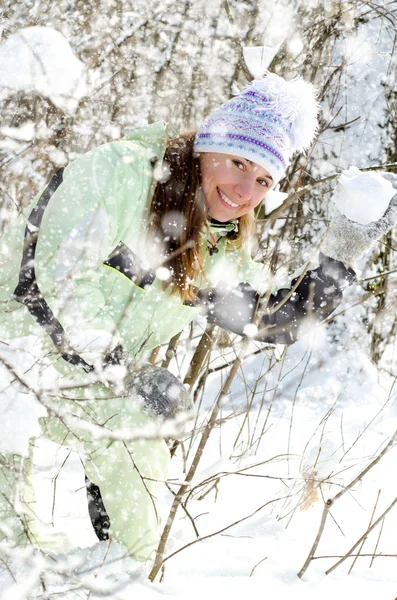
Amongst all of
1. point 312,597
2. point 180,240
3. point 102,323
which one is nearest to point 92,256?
point 102,323

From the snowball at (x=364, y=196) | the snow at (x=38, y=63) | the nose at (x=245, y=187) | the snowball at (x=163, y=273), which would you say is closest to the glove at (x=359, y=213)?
the snowball at (x=364, y=196)

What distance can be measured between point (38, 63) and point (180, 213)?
1054 millimetres

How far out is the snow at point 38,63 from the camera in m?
2.35

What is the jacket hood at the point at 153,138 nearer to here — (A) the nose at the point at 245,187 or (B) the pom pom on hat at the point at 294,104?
(A) the nose at the point at 245,187

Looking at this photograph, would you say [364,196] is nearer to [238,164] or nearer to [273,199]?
[238,164]

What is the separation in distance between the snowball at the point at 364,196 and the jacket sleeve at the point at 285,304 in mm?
209

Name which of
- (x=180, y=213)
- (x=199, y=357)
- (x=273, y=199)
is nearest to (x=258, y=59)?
(x=273, y=199)

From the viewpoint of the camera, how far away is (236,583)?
1659mm

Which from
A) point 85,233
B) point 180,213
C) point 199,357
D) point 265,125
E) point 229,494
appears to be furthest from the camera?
point 199,357

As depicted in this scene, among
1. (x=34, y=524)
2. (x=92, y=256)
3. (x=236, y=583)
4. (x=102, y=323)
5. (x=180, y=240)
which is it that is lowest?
(x=236, y=583)

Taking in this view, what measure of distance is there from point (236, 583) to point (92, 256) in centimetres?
102

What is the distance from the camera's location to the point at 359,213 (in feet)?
6.98

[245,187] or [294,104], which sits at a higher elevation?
[294,104]

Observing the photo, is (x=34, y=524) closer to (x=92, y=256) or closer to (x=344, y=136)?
(x=92, y=256)
